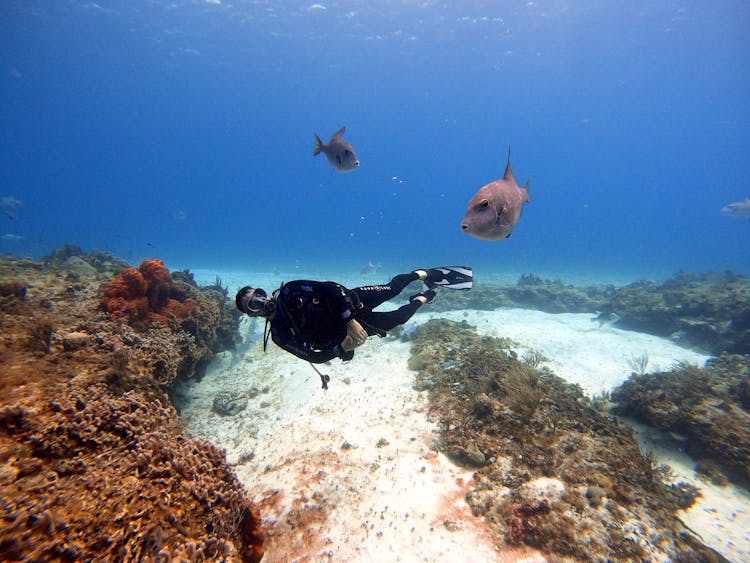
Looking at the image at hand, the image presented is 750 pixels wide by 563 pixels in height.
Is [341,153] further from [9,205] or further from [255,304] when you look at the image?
[9,205]

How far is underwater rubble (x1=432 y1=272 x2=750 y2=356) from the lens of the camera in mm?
10812

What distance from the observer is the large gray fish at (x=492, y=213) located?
113 inches

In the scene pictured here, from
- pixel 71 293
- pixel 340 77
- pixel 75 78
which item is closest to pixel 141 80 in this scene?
pixel 75 78

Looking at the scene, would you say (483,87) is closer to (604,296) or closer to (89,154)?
(604,296)

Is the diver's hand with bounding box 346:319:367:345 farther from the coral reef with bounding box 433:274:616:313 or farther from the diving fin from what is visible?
the coral reef with bounding box 433:274:616:313

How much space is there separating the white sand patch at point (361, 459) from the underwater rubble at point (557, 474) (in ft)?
0.93

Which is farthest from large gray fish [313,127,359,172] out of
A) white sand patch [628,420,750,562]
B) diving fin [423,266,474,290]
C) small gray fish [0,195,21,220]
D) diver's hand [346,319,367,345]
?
small gray fish [0,195,21,220]

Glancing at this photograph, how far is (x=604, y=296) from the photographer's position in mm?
17656

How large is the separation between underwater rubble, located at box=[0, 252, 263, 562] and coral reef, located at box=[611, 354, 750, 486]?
6997 millimetres

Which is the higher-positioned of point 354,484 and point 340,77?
point 340,77

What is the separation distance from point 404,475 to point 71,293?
894cm

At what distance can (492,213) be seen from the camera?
114 inches

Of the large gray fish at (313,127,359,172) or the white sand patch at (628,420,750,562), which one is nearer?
the white sand patch at (628,420,750,562)

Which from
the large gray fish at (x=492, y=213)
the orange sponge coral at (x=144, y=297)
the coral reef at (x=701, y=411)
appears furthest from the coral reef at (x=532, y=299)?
the large gray fish at (x=492, y=213)
